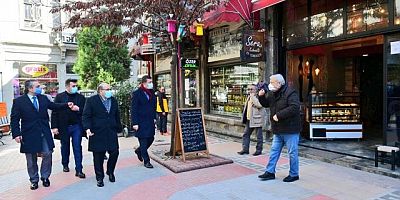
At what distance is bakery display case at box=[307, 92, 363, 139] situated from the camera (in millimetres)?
9094

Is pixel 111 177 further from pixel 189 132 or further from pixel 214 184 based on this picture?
pixel 189 132

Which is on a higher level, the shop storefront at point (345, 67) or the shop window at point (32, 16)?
the shop window at point (32, 16)

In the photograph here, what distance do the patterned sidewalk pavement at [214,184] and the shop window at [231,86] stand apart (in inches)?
140

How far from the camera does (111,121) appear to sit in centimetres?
589

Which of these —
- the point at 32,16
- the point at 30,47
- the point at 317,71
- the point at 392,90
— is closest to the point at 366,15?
the point at 392,90

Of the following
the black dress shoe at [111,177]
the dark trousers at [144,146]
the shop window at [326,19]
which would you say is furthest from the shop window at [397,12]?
the black dress shoe at [111,177]

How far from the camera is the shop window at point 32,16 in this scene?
2106 centimetres

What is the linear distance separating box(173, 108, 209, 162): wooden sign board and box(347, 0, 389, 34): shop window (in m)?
3.70

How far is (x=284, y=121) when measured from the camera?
5.63 metres

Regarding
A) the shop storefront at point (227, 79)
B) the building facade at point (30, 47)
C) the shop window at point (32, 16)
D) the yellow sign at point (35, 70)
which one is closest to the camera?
the shop storefront at point (227, 79)

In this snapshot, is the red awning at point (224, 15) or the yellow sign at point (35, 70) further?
the yellow sign at point (35, 70)

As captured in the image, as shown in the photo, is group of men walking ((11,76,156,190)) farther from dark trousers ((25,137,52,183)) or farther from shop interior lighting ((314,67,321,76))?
shop interior lighting ((314,67,321,76))

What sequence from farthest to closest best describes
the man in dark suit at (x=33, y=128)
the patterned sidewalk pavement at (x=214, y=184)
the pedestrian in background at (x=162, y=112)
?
the pedestrian in background at (x=162, y=112), the man in dark suit at (x=33, y=128), the patterned sidewalk pavement at (x=214, y=184)

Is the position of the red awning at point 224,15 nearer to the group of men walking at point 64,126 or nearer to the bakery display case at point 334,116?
the bakery display case at point 334,116
